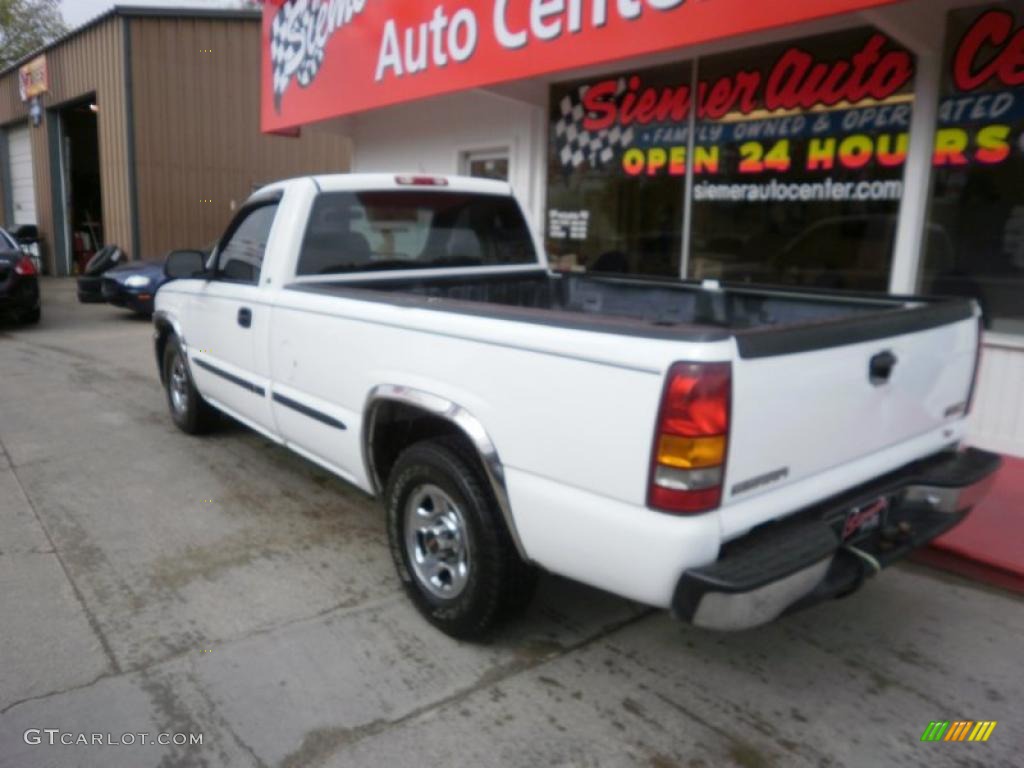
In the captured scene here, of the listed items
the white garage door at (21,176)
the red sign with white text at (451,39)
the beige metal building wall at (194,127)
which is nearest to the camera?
the red sign with white text at (451,39)

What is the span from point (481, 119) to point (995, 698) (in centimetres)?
777

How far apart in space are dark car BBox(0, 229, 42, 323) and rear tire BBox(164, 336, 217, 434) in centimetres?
666

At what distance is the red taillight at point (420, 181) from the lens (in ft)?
14.5

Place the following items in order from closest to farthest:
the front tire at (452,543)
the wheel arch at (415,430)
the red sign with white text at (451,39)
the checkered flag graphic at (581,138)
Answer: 1. the wheel arch at (415,430)
2. the front tire at (452,543)
3. the red sign with white text at (451,39)
4. the checkered flag graphic at (581,138)

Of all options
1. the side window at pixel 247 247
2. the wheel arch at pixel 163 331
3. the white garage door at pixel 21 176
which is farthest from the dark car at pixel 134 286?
the white garage door at pixel 21 176

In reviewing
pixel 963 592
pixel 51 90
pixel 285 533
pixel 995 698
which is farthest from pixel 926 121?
pixel 51 90

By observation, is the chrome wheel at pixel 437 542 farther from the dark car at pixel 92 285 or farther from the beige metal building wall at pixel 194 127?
the beige metal building wall at pixel 194 127

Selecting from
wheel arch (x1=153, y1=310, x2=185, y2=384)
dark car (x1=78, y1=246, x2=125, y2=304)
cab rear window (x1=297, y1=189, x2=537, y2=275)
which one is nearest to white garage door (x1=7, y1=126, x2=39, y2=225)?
dark car (x1=78, y1=246, x2=125, y2=304)

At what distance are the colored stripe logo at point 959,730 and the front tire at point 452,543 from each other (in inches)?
57.4

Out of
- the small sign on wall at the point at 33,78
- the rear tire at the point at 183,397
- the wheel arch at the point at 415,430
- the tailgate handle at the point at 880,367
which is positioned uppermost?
the small sign on wall at the point at 33,78

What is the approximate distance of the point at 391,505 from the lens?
3.38 meters

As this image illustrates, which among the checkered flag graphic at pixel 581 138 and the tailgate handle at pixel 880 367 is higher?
the checkered flag graphic at pixel 581 138

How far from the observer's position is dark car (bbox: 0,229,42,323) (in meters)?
11.2

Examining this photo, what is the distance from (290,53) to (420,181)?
24.0ft
